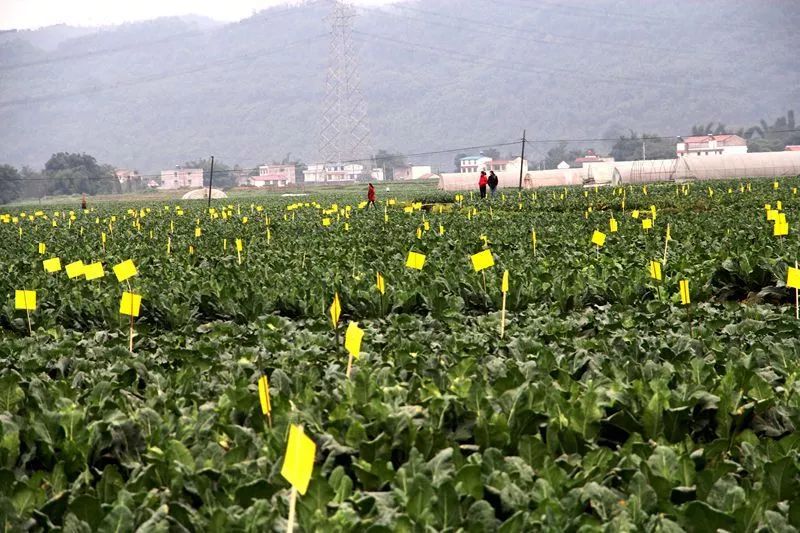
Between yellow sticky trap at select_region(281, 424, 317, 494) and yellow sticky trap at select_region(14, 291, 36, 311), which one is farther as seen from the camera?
yellow sticky trap at select_region(14, 291, 36, 311)

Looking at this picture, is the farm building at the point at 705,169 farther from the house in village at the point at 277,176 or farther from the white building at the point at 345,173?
the house in village at the point at 277,176

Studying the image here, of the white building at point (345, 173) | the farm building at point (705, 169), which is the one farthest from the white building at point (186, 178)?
the farm building at point (705, 169)

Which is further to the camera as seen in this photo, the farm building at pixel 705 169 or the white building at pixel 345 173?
the white building at pixel 345 173

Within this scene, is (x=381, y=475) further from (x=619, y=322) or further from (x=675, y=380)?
(x=619, y=322)

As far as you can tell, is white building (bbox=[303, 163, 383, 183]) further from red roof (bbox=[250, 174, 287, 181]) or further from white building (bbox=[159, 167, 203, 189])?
white building (bbox=[159, 167, 203, 189])

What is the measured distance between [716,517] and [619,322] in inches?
169

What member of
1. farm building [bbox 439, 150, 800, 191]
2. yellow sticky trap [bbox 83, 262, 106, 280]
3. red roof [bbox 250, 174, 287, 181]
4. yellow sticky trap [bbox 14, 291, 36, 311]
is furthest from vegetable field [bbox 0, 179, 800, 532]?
red roof [bbox 250, 174, 287, 181]

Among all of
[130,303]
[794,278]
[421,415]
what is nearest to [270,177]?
[130,303]

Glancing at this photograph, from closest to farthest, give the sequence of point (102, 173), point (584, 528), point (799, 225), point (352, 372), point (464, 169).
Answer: point (584, 528) → point (352, 372) → point (799, 225) → point (102, 173) → point (464, 169)

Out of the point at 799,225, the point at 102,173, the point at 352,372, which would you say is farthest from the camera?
the point at 102,173

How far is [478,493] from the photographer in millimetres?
3512

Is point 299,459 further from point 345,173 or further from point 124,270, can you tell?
point 345,173

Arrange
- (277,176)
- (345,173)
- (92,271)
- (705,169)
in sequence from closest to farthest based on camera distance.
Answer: (92,271), (705,169), (345,173), (277,176)

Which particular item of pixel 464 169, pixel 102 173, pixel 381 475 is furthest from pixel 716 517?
pixel 464 169
